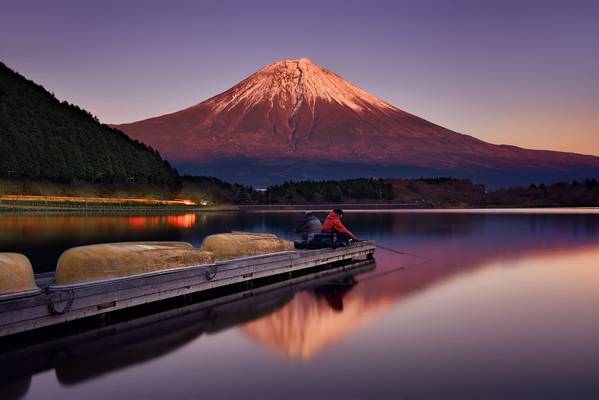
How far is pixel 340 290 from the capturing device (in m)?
18.7

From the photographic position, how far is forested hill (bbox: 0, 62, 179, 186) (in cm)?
9212

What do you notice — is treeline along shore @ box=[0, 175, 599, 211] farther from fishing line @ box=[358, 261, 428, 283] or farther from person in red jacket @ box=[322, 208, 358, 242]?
person in red jacket @ box=[322, 208, 358, 242]

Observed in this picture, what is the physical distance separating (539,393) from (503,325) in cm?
502

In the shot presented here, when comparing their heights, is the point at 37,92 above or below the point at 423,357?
above

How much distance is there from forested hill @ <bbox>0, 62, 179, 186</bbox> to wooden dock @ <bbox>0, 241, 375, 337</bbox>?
7942 centimetres

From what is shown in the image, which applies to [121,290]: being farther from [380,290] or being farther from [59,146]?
[59,146]

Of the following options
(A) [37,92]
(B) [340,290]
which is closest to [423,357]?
(B) [340,290]

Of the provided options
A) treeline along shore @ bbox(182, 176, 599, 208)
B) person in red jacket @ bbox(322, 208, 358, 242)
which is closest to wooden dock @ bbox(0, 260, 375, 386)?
person in red jacket @ bbox(322, 208, 358, 242)

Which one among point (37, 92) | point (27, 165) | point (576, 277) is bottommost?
point (576, 277)

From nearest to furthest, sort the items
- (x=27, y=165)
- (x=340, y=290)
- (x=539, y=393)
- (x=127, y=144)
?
1. (x=539, y=393)
2. (x=340, y=290)
3. (x=27, y=165)
4. (x=127, y=144)

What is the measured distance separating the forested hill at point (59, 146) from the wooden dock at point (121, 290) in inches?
3127

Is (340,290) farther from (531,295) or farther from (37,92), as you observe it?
(37,92)

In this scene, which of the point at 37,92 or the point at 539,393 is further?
the point at 37,92

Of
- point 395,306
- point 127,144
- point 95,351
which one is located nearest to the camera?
point 95,351
